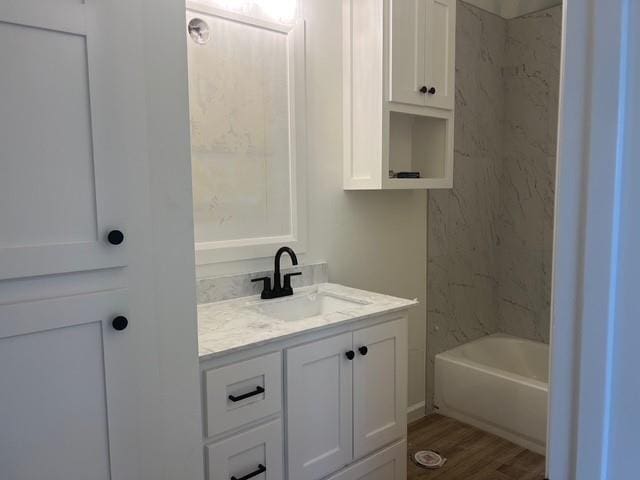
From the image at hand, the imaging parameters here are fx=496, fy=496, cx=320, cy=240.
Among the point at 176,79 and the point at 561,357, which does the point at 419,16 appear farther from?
the point at 561,357

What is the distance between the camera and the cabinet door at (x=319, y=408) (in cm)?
170

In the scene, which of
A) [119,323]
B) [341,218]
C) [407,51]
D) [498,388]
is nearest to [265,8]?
[407,51]

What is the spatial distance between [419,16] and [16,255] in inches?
81.0

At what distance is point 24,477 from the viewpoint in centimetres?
109

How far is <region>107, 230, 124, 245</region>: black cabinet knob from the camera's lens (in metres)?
1.15

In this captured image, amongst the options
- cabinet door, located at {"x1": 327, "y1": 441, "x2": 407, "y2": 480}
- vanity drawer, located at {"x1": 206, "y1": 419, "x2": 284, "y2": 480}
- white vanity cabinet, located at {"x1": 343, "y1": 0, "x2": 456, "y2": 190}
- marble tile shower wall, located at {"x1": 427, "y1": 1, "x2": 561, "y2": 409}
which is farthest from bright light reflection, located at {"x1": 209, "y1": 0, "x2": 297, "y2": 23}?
cabinet door, located at {"x1": 327, "y1": 441, "x2": 407, "y2": 480}

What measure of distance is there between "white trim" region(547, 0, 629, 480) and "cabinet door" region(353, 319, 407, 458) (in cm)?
139

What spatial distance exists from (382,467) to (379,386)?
14.2 inches

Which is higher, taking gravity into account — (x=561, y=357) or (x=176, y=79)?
(x=176, y=79)

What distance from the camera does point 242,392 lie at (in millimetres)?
1563

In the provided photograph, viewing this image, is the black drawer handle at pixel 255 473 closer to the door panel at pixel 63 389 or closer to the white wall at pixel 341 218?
the door panel at pixel 63 389

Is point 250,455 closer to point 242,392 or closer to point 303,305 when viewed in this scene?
point 242,392

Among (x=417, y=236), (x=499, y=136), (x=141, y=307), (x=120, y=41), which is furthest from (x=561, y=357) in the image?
(x=499, y=136)

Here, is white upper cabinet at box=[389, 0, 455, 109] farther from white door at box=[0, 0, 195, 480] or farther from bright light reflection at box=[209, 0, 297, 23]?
white door at box=[0, 0, 195, 480]
